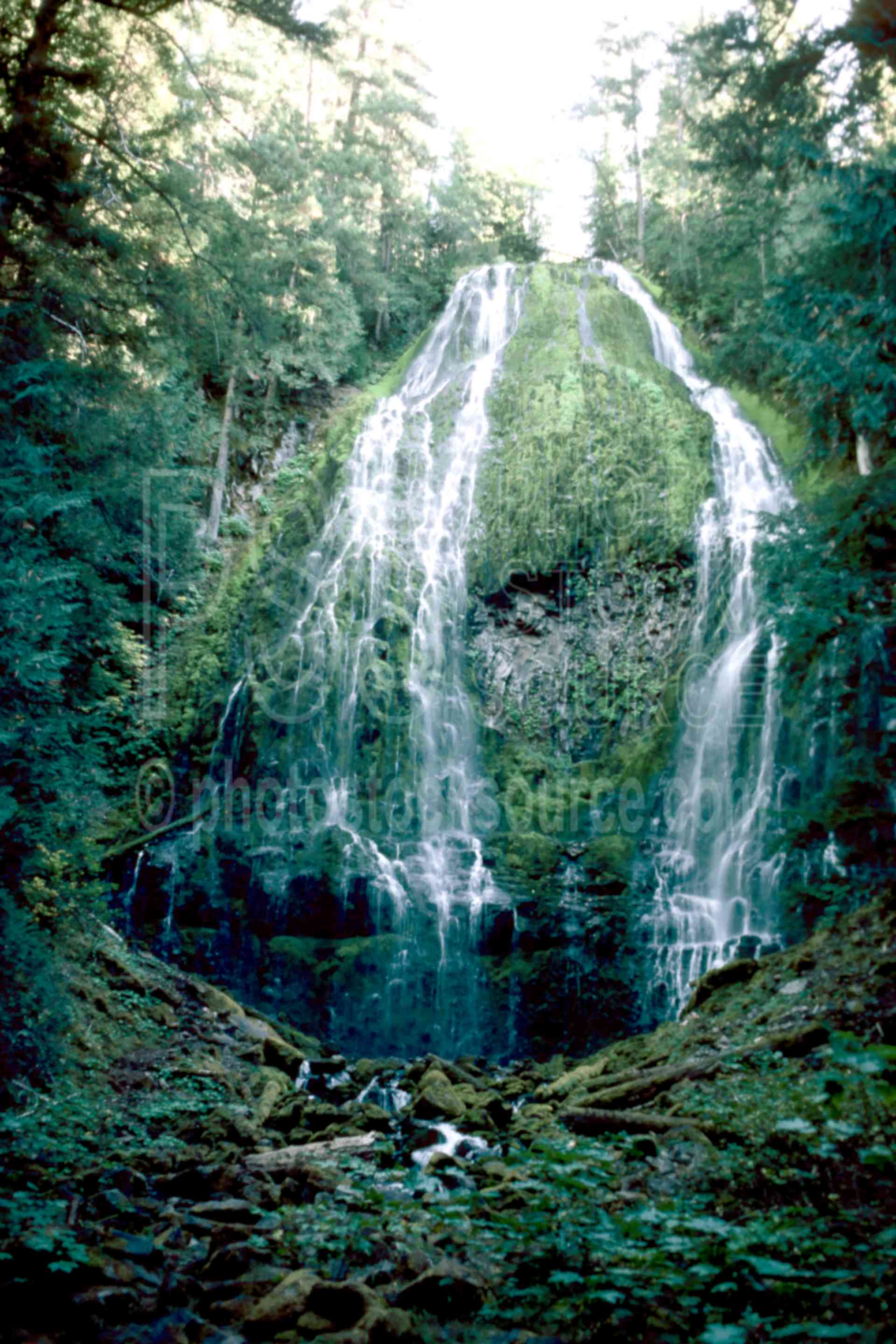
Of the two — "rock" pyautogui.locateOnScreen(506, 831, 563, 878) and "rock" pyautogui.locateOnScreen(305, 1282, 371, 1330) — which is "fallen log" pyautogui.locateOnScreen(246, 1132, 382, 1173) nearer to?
"rock" pyautogui.locateOnScreen(305, 1282, 371, 1330)

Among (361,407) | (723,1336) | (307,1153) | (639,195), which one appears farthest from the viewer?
(639,195)

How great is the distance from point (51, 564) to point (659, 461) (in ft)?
42.1

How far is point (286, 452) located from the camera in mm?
20359

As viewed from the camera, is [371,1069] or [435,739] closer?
[371,1069]

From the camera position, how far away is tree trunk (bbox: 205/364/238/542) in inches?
727

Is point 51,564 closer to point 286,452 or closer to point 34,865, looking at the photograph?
point 34,865

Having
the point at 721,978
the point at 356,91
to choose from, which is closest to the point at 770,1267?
the point at 721,978

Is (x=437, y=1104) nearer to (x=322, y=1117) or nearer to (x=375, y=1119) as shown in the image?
(x=375, y=1119)

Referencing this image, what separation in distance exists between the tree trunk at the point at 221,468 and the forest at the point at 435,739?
13 cm

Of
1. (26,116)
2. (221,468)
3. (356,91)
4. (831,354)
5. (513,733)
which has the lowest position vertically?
(513,733)

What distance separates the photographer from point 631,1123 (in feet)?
16.7

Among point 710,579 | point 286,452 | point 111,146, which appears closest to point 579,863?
point 710,579

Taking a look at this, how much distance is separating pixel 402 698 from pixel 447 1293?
37.6ft

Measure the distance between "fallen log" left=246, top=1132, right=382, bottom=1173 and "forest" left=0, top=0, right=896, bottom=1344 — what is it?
0.16 ft
